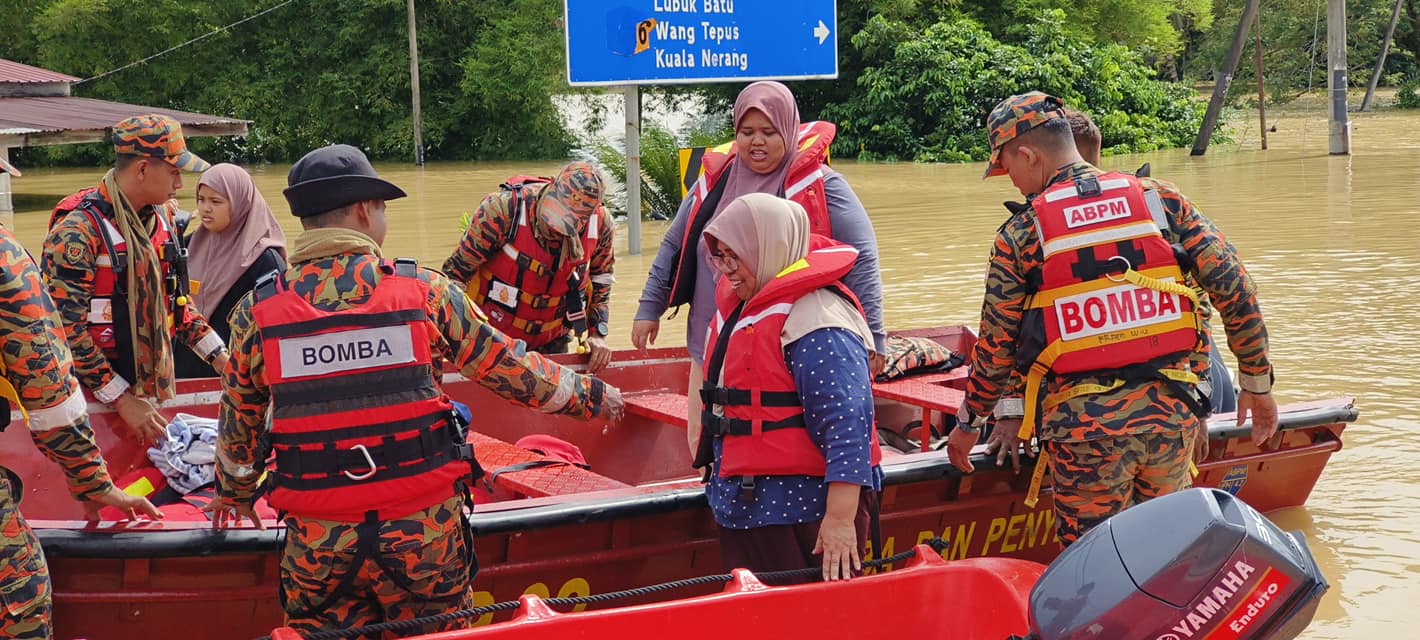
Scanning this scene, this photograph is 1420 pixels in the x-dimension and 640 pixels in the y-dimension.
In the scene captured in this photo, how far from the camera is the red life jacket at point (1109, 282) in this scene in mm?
3678

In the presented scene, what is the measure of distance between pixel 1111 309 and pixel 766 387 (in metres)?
1.09

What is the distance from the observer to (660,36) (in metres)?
10.7

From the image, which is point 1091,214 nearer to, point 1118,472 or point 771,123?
point 1118,472

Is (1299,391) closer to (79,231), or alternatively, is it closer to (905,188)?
(79,231)

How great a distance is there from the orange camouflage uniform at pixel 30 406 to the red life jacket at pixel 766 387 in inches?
58.7

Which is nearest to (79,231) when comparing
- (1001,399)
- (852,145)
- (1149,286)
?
(1001,399)

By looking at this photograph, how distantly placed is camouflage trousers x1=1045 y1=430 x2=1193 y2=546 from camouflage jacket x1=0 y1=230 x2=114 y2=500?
2568mm

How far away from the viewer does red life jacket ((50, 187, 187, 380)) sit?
444 cm

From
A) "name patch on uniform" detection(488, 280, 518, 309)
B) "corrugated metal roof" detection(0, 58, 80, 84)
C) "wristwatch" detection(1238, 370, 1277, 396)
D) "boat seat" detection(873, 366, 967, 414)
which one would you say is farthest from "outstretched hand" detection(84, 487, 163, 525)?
"corrugated metal roof" detection(0, 58, 80, 84)

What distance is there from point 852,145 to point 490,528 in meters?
24.1

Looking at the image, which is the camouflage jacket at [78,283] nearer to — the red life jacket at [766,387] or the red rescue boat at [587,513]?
the red rescue boat at [587,513]

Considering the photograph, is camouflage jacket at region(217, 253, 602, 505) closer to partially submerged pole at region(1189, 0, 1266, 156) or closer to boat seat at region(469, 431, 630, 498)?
boat seat at region(469, 431, 630, 498)

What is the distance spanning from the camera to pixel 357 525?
2959 mm

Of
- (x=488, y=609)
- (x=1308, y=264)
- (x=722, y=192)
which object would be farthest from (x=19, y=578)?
(x=1308, y=264)
